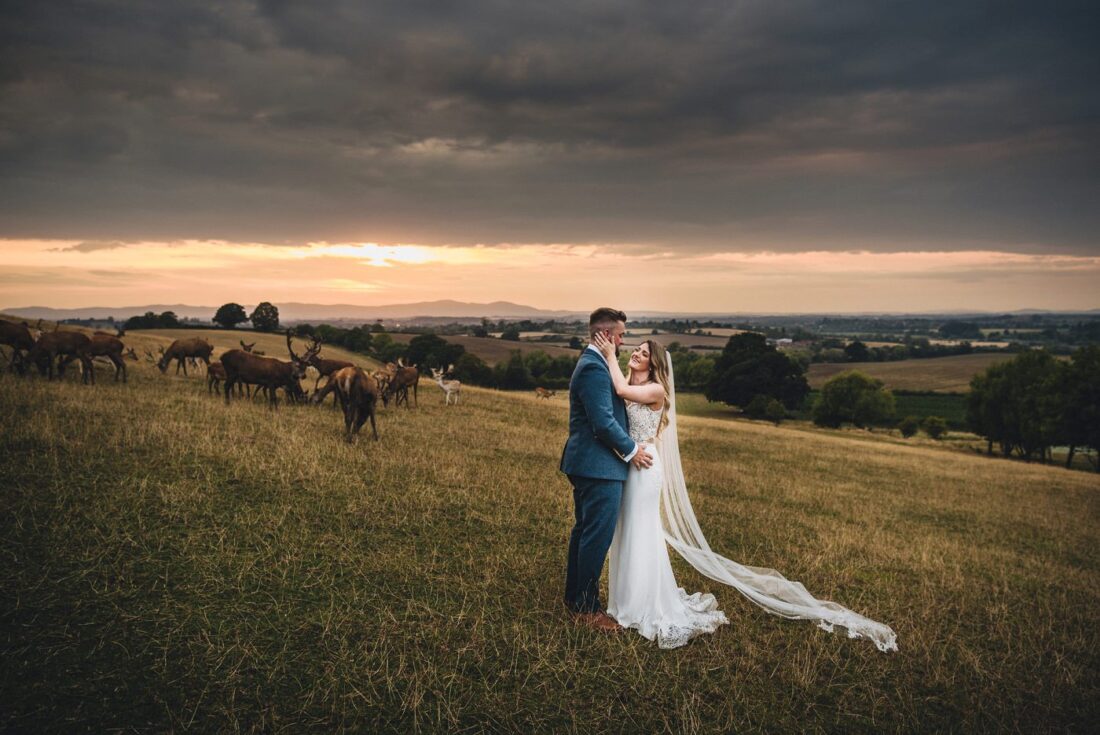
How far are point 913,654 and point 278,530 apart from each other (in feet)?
27.7

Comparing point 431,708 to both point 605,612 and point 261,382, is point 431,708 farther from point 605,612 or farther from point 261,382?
point 261,382

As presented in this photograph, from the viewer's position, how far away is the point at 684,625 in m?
6.52

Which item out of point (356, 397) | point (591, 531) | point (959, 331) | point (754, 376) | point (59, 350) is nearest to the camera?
point (591, 531)

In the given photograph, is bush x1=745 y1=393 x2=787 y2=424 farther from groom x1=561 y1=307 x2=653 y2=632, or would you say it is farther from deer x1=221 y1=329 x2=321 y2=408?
groom x1=561 y1=307 x2=653 y2=632

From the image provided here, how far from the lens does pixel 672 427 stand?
7207mm

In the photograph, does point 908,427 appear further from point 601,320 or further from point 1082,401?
point 601,320

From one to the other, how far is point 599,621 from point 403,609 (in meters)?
2.26

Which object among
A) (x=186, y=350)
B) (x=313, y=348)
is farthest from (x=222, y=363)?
(x=186, y=350)

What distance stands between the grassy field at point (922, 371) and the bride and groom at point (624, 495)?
265ft

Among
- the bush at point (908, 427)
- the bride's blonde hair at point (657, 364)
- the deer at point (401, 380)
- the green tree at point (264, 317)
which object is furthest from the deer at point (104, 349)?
the bush at point (908, 427)

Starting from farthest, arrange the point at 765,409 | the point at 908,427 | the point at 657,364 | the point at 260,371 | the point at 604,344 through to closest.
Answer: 1. the point at 908,427
2. the point at 765,409
3. the point at 260,371
4. the point at 657,364
5. the point at 604,344

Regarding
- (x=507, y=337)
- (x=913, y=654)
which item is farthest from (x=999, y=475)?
(x=507, y=337)

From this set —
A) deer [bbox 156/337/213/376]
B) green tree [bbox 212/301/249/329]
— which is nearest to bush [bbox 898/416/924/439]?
deer [bbox 156/337/213/376]

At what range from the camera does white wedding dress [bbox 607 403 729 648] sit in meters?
6.45
